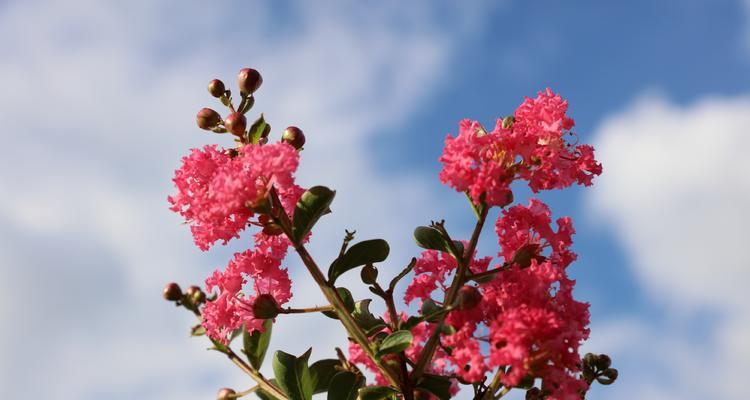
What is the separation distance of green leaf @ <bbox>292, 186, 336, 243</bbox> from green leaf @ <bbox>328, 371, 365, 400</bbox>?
1.47 ft

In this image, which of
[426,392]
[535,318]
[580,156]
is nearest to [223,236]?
[426,392]

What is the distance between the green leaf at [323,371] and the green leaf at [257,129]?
2.32 feet

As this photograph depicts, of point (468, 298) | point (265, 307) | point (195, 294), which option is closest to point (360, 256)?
point (265, 307)

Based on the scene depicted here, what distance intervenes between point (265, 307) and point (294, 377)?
281 millimetres

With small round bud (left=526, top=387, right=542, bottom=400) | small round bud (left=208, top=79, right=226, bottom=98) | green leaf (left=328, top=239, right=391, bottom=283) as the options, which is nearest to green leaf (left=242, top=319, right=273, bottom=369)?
green leaf (left=328, top=239, right=391, bottom=283)

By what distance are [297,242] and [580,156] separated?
0.87 m

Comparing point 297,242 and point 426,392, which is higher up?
point 297,242

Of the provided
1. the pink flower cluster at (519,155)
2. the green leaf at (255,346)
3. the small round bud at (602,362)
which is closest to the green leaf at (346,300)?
the green leaf at (255,346)

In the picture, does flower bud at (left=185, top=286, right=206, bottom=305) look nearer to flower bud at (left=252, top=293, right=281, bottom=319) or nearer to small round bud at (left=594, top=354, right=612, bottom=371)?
flower bud at (left=252, top=293, right=281, bottom=319)

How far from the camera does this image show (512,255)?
2166 mm

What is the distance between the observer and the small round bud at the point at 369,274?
2203 millimetres

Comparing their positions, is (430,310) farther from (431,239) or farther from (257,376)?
(257,376)

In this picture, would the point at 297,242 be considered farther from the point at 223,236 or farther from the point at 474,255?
the point at 474,255

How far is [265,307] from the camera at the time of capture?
2.13 meters
